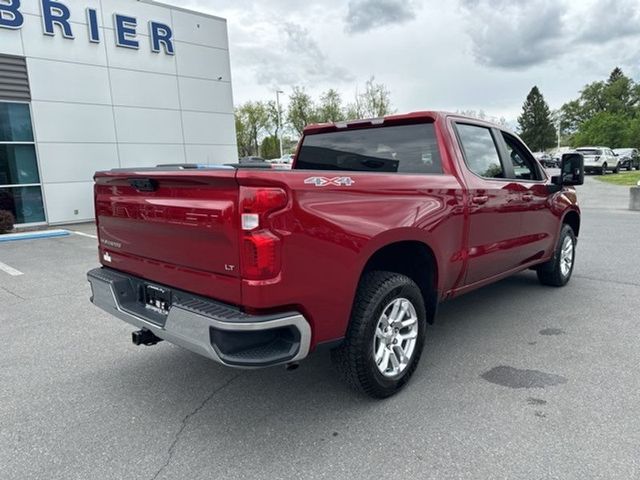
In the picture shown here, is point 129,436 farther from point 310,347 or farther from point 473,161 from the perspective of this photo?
point 473,161

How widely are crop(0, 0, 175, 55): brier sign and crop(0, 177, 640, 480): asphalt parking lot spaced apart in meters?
12.0

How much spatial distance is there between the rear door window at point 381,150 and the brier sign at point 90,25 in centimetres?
1314

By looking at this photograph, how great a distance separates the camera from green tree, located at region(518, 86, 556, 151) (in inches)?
3083

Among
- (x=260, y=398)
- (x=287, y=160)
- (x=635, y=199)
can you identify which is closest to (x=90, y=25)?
(x=287, y=160)

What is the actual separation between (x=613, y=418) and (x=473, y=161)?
2.17m

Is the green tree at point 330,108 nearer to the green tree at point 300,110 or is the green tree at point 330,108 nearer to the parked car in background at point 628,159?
the green tree at point 300,110

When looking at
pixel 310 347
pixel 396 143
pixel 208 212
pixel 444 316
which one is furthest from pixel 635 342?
pixel 208 212

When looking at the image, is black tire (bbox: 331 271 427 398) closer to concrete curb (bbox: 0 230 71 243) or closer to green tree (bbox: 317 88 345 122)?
concrete curb (bbox: 0 230 71 243)

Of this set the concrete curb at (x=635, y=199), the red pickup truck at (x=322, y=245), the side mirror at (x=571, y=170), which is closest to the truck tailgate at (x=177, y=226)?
the red pickup truck at (x=322, y=245)

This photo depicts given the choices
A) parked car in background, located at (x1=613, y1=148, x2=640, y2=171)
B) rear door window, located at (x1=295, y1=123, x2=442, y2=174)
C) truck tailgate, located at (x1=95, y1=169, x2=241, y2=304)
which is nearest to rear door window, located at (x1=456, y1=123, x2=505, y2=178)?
rear door window, located at (x1=295, y1=123, x2=442, y2=174)

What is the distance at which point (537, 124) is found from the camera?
78.5 m

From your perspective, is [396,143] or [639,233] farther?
[639,233]

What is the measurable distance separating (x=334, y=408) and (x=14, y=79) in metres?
14.6

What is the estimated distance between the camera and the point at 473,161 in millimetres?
4062
